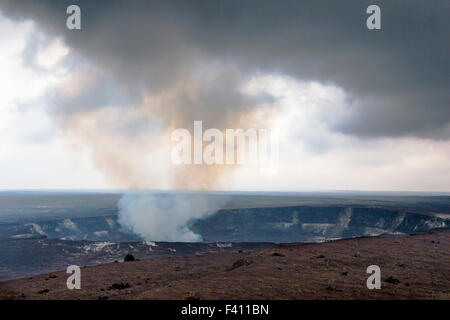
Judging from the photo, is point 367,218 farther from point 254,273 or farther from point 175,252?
point 254,273

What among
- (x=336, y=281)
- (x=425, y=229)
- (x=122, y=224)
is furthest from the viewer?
(x=122, y=224)
